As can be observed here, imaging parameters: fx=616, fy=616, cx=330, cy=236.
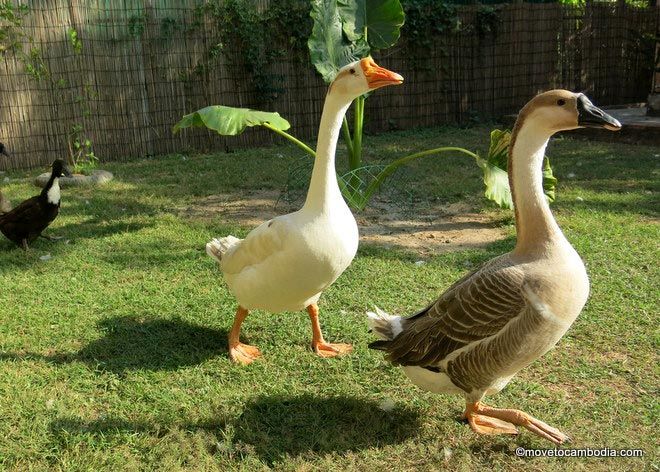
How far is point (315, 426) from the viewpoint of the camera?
10.2ft

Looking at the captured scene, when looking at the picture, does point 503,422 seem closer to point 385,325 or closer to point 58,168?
point 385,325

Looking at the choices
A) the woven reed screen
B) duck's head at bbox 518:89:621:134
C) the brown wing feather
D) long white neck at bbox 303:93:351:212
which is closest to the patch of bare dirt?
long white neck at bbox 303:93:351:212

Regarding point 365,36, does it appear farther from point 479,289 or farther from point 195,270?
point 479,289

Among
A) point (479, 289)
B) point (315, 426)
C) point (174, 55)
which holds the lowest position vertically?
point (315, 426)

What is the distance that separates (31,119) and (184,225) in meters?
4.64

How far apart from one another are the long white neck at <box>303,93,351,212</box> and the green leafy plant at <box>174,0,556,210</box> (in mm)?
2353

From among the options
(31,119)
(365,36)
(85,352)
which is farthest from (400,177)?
(31,119)

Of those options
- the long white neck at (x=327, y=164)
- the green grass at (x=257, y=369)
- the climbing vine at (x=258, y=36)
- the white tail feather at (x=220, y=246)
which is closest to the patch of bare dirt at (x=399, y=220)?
the green grass at (x=257, y=369)

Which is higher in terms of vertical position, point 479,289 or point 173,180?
point 479,289

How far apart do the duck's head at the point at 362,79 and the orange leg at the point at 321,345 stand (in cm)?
134

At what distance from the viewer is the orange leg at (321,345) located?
385 cm

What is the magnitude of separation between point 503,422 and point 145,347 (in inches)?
87.4

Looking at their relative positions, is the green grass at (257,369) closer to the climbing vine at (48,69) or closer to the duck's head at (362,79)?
the duck's head at (362,79)

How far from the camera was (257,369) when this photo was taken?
368 centimetres
